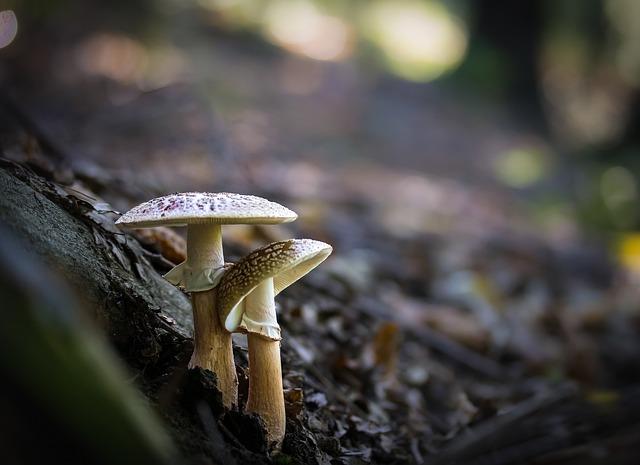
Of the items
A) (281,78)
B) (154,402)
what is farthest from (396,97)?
(154,402)

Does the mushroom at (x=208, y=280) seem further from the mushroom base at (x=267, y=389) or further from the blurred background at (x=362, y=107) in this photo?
the blurred background at (x=362, y=107)

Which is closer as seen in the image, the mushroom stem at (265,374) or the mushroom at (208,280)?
the mushroom at (208,280)

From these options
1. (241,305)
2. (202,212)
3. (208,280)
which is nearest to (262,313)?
(241,305)

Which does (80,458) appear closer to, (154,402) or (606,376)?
(154,402)

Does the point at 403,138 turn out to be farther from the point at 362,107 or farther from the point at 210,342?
the point at 210,342

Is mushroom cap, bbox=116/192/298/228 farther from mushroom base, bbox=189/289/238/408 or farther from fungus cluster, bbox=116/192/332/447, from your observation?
mushroom base, bbox=189/289/238/408

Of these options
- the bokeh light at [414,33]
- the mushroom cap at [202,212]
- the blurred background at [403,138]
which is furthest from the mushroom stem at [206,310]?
the bokeh light at [414,33]

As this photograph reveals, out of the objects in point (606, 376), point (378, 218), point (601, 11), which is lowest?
point (606, 376)
